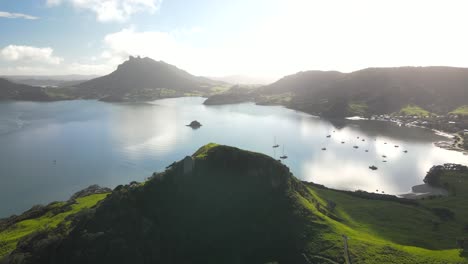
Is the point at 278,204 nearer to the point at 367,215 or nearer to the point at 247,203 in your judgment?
the point at 247,203

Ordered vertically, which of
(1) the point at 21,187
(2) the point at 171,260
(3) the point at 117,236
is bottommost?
(1) the point at 21,187

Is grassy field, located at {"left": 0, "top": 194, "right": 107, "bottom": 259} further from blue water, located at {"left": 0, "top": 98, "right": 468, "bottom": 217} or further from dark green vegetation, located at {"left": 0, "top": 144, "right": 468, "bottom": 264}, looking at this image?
Answer: blue water, located at {"left": 0, "top": 98, "right": 468, "bottom": 217}

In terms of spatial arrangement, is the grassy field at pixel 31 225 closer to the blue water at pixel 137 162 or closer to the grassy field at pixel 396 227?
the blue water at pixel 137 162

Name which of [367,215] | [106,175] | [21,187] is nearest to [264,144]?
[106,175]

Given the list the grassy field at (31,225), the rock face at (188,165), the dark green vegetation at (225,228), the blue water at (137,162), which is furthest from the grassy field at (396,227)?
the grassy field at (31,225)

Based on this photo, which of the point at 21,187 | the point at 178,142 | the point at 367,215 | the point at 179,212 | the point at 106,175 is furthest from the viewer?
the point at 178,142

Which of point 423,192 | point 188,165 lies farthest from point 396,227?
point 423,192
